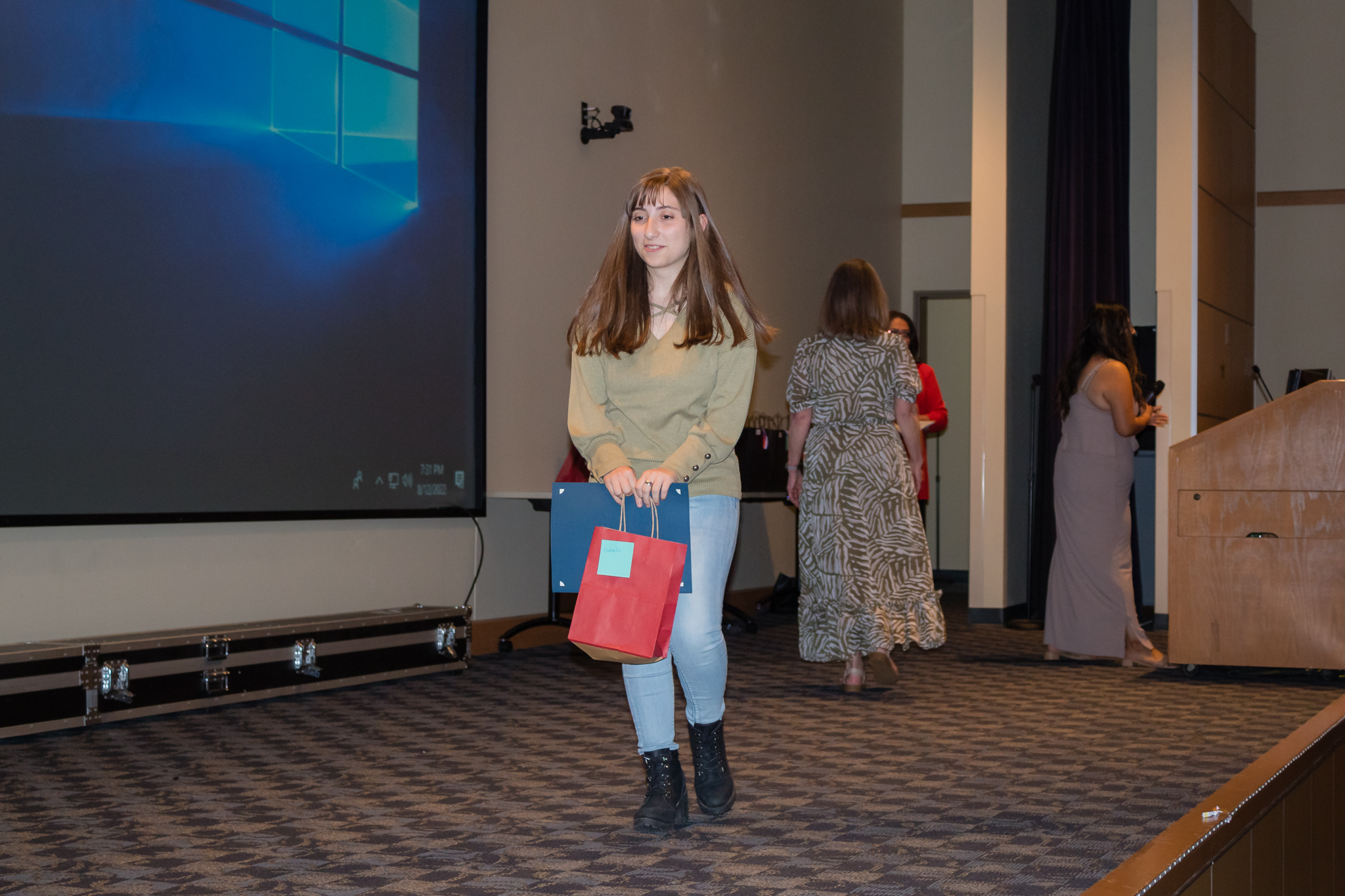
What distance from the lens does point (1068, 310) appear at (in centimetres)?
680

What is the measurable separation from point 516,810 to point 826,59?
6787mm

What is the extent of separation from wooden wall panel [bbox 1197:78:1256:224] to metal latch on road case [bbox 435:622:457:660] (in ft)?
14.0

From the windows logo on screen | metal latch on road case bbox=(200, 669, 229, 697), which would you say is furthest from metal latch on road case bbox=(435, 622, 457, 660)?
the windows logo on screen

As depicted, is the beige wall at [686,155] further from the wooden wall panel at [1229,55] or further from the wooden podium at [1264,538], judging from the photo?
the wooden podium at [1264,538]

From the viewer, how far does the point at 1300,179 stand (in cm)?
831

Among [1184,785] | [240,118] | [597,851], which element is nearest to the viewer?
[597,851]

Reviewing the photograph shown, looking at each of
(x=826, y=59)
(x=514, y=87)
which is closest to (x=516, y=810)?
(x=514, y=87)

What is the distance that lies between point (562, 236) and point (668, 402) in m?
3.56

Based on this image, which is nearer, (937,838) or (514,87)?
(937,838)

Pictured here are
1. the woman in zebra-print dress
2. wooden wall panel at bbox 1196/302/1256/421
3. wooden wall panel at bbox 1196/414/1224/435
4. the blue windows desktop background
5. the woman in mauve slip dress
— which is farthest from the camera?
wooden wall panel at bbox 1196/302/1256/421

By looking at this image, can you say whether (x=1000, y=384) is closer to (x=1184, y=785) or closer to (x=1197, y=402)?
(x=1197, y=402)

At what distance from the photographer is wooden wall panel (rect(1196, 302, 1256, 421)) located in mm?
6438

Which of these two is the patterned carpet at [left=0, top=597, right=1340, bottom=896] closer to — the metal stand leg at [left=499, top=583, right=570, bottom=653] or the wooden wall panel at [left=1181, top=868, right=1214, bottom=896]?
the wooden wall panel at [left=1181, top=868, right=1214, bottom=896]

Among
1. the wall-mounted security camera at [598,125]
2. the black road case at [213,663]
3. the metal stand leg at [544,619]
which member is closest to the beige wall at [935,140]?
the wall-mounted security camera at [598,125]
